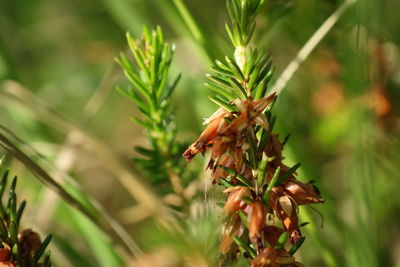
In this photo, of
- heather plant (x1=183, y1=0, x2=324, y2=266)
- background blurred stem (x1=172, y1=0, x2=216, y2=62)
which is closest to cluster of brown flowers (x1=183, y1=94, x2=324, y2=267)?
heather plant (x1=183, y1=0, x2=324, y2=266)

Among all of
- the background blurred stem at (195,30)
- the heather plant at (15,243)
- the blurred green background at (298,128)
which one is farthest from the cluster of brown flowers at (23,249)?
the background blurred stem at (195,30)

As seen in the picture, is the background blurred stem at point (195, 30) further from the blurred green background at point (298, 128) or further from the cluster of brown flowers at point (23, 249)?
the cluster of brown flowers at point (23, 249)

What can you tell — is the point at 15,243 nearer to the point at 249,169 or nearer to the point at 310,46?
the point at 249,169

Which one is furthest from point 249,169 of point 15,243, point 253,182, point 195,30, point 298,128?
point 298,128

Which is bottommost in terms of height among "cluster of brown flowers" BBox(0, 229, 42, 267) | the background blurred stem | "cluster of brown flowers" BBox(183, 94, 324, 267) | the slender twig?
"cluster of brown flowers" BBox(183, 94, 324, 267)

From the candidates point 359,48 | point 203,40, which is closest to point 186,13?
point 203,40

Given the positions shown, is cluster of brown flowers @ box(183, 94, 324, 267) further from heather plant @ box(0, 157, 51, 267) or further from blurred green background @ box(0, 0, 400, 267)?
heather plant @ box(0, 157, 51, 267)
